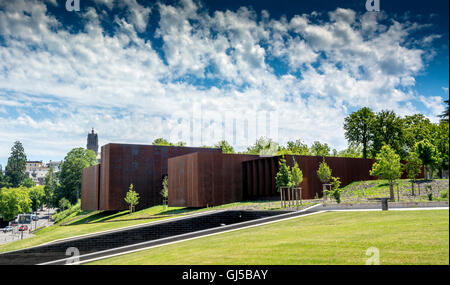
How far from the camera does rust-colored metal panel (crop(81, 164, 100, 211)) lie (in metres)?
53.2

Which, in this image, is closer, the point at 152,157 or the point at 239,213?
the point at 239,213

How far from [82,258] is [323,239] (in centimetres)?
1006

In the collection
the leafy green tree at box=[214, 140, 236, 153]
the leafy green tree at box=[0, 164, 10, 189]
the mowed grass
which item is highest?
the leafy green tree at box=[214, 140, 236, 153]

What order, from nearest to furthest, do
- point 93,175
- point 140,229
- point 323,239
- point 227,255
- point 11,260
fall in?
1. point 227,255
2. point 323,239
3. point 11,260
4. point 140,229
5. point 93,175

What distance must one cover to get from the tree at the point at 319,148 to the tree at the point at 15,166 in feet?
297

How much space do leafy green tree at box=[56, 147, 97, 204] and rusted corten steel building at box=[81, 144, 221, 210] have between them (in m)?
32.8

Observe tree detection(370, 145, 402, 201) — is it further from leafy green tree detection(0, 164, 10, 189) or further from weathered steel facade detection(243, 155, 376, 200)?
leafy green tree detection(0, 164, 10, 189)

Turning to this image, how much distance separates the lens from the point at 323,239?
11.0 m

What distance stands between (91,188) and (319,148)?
163 ft

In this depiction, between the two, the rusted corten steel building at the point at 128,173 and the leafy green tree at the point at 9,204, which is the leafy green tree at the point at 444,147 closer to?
the rusted corten steel building at the point at 128,173

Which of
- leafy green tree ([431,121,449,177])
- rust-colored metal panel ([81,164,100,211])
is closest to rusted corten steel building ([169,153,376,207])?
leafy green tree ([431,121,449,177])

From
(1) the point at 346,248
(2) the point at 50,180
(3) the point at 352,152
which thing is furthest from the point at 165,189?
(2) the point at 50,180

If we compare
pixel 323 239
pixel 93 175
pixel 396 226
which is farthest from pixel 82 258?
pixel 93 175

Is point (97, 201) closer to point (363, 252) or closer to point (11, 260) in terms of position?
point (11, 260)
